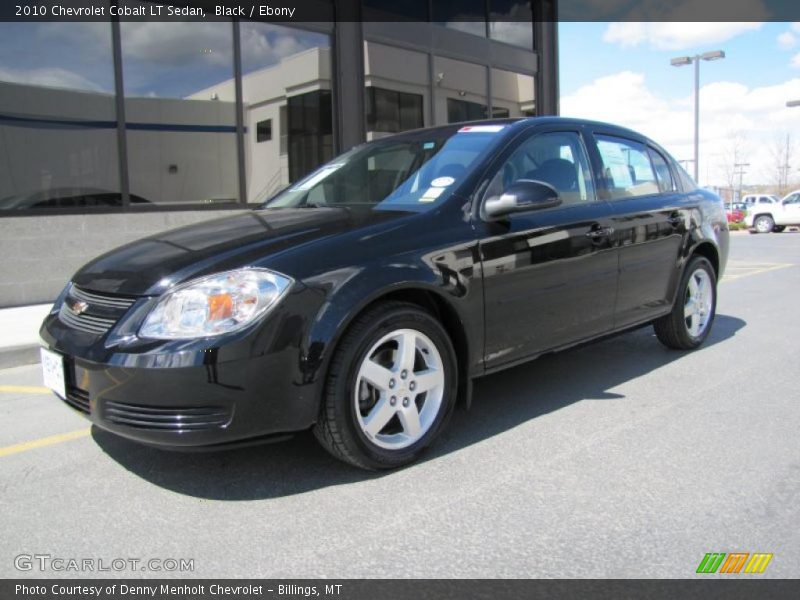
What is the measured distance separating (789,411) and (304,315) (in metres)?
2.88

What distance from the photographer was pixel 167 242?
3.38 m

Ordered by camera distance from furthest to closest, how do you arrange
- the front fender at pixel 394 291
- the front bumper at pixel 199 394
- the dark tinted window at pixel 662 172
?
the dark tinted window at pixel 662 172, the front fender at pixel 394 291, the front bumper at pixel 199 394

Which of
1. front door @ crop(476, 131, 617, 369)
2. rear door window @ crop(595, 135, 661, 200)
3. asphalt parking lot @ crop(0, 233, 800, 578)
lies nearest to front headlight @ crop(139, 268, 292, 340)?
asphalt parking lot @ crop(0, 233, 800, 578)

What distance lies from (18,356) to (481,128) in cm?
434

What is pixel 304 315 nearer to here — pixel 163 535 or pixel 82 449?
pixel 163 535

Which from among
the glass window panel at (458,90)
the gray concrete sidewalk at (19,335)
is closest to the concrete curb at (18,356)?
the gray concrete sidewalk at (19,335)

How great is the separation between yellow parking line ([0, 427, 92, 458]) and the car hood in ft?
3.10

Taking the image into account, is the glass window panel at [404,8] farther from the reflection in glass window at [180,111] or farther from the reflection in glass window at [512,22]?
the reflection in glass window at [180,111]

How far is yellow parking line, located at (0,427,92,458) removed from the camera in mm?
3617

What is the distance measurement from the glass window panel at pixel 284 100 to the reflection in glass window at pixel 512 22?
4.56 metres

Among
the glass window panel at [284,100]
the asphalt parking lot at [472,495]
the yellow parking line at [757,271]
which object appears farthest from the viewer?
the glass window panel at [284,100]
